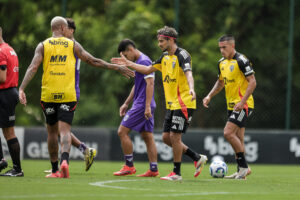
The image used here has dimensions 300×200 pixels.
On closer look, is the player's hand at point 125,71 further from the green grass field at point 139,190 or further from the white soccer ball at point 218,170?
the white soccer ball at point 218,170

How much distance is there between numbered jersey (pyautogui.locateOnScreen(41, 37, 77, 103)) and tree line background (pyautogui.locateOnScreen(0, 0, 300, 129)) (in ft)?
25.4

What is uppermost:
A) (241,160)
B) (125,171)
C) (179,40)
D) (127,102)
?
(179,40)

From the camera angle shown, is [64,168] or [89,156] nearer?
[64,168]

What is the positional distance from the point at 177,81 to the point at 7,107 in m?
2.43

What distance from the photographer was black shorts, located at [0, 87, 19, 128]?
890 centimetres

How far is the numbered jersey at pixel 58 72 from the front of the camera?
8.73 meters

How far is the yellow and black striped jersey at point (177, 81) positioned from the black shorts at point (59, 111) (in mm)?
1386

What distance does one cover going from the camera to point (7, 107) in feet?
29.3

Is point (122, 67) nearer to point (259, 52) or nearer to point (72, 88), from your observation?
point (72, 88)

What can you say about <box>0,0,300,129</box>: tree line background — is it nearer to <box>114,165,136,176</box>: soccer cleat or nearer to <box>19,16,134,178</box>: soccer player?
<box>114,165,136,176</box>: soccer cleat

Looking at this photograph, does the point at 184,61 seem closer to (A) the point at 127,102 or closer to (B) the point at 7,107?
(A) the point at 127,102

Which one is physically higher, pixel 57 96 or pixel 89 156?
pixel 57 96

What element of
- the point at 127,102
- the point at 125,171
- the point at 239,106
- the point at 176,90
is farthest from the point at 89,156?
the point at 239,106

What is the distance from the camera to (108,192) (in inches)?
270
